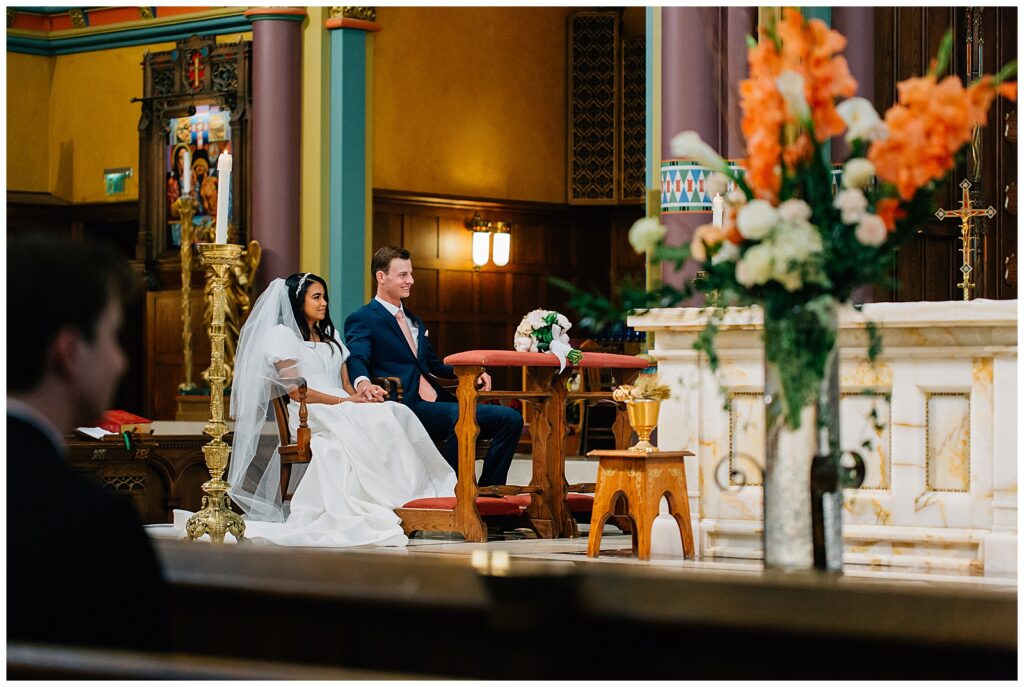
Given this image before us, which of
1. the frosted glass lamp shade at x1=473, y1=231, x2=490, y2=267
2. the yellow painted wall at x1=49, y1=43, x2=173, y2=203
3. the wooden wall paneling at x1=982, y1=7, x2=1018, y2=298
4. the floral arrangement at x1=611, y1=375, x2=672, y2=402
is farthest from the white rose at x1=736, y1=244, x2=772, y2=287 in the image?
the yellow painted wall at x1=49, y1=43, x2=173, y2=203

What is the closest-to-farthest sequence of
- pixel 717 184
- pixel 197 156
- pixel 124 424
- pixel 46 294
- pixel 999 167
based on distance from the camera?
pixel 46 294
pixel 717 184
pixel 124 424
pixel 999 167
pixel 197 156

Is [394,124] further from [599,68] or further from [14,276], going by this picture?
[14,276]

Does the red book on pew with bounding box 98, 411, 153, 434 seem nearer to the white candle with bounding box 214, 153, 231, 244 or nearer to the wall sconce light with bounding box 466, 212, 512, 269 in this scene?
the white candle with bounding box 214, 153, 231, 244

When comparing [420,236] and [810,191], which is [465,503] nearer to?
[810,191]

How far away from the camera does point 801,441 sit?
10.0 feet

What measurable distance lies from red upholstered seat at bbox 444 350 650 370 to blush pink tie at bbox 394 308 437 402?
748 mm

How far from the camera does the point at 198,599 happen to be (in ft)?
6.89

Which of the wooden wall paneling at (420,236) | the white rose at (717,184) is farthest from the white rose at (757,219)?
the wooden wall paneling at (420,236)

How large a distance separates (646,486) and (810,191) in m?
3.44

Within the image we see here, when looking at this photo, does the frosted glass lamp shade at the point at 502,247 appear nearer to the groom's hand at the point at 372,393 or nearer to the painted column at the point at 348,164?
the painted column at the point at 348,164

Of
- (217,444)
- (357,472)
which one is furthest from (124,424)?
(217,444)

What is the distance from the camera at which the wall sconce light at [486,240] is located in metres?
14.4

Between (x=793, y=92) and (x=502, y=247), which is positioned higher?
(x=502, y=247)

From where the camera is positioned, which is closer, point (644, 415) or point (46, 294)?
point (46, 294)
